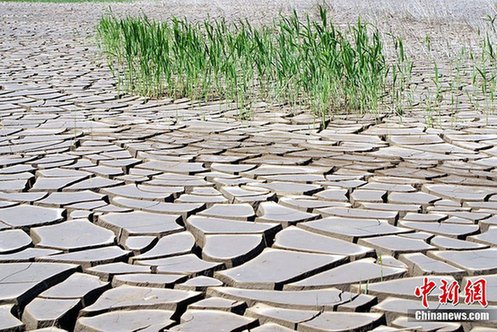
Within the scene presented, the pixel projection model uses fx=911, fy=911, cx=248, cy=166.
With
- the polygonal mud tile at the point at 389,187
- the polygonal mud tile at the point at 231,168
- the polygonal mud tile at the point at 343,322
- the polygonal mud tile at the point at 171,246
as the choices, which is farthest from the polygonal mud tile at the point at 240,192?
the polygonal mud tile at the point at 343,322

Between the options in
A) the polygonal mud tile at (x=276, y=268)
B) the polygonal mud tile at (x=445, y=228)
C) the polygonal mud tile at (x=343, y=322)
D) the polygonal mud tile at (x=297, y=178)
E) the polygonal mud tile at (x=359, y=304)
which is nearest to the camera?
the polygonal mud tile at (x=343, y=322)

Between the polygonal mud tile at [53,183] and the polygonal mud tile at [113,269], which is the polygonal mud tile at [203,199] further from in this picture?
the polygonal mud tile at [113,269]

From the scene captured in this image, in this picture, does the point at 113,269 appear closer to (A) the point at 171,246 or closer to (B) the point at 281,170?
(A) the point at 171,246

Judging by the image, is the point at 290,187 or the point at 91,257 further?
the point at 290,187

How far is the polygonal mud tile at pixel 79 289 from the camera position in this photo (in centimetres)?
275

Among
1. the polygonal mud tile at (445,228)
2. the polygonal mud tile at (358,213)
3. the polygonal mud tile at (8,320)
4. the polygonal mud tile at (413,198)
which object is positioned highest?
the polygonal mud tile at (8,320)

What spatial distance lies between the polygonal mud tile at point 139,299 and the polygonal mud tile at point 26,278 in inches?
8.4

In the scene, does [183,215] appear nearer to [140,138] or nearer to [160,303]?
[160,303]

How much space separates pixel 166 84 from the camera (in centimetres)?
733

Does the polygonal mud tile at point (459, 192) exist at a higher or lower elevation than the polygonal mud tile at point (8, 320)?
lower

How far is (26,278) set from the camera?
2908mm

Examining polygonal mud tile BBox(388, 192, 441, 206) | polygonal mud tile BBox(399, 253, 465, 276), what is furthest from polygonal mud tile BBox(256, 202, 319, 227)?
polygonal mud tile BBox(399, 253, 465, 276)

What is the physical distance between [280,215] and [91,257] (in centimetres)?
83

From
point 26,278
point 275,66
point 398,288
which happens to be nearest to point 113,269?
point 26,278
